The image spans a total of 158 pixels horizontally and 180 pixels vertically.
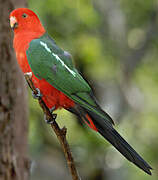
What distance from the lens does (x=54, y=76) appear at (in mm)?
3014

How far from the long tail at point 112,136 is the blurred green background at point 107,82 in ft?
13.3

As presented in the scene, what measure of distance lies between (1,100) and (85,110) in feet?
4.61

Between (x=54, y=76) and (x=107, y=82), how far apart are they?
7.06 m

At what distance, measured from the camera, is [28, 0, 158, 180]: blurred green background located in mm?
7543

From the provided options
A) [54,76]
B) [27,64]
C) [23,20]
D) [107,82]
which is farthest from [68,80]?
[107,82]

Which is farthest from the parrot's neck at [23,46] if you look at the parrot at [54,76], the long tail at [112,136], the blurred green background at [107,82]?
the blurred green background at [107,82]

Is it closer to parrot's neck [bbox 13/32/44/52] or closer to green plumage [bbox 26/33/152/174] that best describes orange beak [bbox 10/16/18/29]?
parrot's neck [bbox 13/32/44/52]

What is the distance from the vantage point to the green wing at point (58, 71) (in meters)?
2.91

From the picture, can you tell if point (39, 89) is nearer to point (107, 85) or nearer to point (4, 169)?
point (4, 169)

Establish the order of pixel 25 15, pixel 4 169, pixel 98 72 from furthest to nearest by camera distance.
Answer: pixel 98 72 → pixel 4 169 → pixel 25 15

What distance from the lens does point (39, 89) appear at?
2961 millimetres

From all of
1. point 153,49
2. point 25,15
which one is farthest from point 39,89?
point 153,49

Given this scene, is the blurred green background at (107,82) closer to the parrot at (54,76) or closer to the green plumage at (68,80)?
the parrot at (54,76)

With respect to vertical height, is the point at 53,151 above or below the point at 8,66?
above
